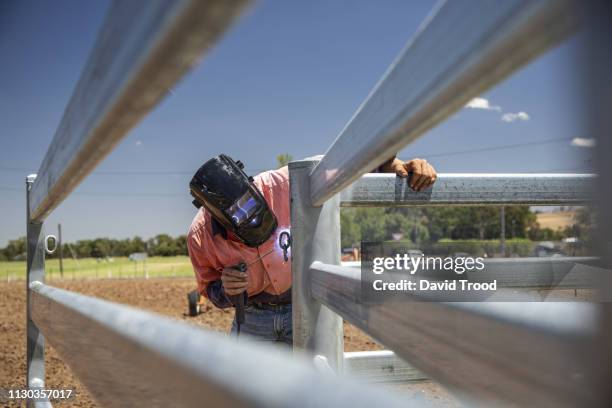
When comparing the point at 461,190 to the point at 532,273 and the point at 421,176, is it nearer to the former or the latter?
the point at 421,176

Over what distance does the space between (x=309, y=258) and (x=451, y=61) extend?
3.71 feet

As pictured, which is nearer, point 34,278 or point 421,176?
point 421,176

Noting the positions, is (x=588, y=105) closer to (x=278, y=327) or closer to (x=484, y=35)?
(x=484, y=35)

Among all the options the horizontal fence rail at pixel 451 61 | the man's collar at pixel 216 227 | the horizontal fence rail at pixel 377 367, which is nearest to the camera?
the horizontal fence rail at pixel 451 61

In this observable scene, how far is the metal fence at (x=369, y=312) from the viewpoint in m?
0.35

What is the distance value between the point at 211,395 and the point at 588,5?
0.34 meters

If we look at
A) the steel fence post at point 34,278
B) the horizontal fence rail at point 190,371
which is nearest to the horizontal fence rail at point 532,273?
the horizontal fence rail at point 190,371

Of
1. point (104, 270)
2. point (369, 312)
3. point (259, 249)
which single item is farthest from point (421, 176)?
point (104, 270)

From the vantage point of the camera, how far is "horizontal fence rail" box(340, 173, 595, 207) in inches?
62.8

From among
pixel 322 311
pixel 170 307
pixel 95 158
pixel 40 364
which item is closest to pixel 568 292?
pixel 322 311

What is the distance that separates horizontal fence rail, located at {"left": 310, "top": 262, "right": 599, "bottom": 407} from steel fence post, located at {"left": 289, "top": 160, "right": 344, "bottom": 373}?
0.75 m

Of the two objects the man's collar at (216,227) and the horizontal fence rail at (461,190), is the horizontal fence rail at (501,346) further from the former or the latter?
the man's collar at (216,227)

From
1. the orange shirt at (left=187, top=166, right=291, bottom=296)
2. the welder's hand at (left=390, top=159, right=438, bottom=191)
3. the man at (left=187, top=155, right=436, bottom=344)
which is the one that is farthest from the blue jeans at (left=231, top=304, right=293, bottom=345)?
the welder's hand at (left=390, top=159, right=438, bottom=191)

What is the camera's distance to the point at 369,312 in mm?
859
